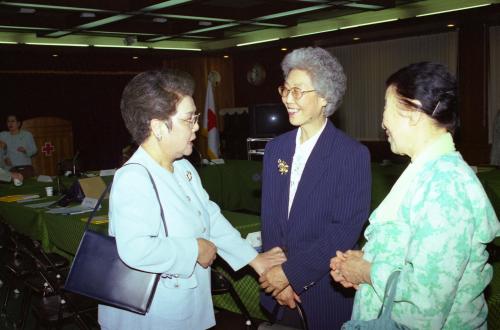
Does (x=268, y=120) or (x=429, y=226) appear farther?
(x=268, y=120)

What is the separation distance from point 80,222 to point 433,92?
3053mm

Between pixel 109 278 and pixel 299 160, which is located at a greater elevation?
pixel 299 160

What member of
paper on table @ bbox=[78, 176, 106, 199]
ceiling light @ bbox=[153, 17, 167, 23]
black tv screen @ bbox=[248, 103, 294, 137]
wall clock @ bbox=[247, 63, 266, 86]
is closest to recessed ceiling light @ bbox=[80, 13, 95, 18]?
ceiling light @ bbox=[153, 17, 167, 23]

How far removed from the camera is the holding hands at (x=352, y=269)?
1580 millimetres

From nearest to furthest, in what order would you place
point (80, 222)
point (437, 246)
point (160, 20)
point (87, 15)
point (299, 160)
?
point (437, 246) < point (299, 160) < point (80, 222) < point (87, 15) < point (160, 20)

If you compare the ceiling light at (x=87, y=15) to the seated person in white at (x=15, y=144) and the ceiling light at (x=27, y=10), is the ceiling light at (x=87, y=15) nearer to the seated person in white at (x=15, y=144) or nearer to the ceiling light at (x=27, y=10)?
the ceiling light at (x=27, y=10)

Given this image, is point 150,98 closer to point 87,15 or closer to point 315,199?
point 315,199

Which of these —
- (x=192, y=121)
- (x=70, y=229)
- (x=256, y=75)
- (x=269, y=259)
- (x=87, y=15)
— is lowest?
(x=70, y=229)

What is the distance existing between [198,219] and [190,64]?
37.8 feet

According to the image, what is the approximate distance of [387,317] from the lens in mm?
1349

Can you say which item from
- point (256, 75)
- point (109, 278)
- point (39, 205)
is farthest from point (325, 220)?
point (256, 75)

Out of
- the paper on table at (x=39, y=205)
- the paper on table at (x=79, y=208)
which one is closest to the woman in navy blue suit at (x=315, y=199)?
the paper on table at (x=79, y=208)

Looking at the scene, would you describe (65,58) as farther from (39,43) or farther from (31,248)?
(31,248)

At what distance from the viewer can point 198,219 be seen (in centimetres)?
184
